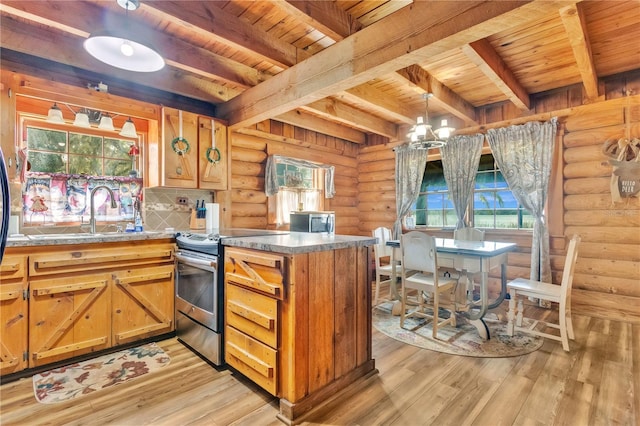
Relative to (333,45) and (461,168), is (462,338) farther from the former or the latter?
(333,45)

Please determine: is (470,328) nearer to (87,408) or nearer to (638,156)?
(638,156)

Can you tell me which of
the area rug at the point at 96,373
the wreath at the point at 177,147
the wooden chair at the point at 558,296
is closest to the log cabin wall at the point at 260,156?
the wreath at the point at 177,147

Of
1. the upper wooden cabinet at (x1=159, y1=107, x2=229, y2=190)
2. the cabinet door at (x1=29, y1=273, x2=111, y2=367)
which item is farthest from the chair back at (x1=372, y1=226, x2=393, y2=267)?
the cabinet door at (x1=29, y1=273, x2=111, y2=367)

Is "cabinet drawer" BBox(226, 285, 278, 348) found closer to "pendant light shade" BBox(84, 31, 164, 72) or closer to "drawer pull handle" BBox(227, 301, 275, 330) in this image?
"drawer pull handle" BBox(227, 301, 275, 330)

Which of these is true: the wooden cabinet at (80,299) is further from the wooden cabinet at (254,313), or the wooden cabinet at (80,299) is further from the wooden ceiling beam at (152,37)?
the wooden ceiling beam at (152,37)

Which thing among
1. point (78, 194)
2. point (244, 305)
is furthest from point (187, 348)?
point (78, 194)

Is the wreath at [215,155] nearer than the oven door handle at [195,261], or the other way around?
the oven door handle at [195,261]

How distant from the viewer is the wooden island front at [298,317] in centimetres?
180

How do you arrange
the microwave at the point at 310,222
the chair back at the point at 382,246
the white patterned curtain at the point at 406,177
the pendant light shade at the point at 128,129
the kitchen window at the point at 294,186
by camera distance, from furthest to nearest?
the white patterned curtain at the point at 406,177
the kitchen window at the point at 294,186
the microwave at the point at 310,222
the chair back at the point at 382,246
the pendant light shade at the point at 128,129

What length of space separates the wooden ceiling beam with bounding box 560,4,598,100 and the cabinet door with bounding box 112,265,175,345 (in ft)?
11.8

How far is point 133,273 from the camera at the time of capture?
263 centimetres

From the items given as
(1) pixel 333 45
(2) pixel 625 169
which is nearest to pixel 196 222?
(1) pixel 333 45

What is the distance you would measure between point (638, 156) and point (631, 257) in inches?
43.2

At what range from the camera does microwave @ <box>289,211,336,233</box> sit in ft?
14.4
